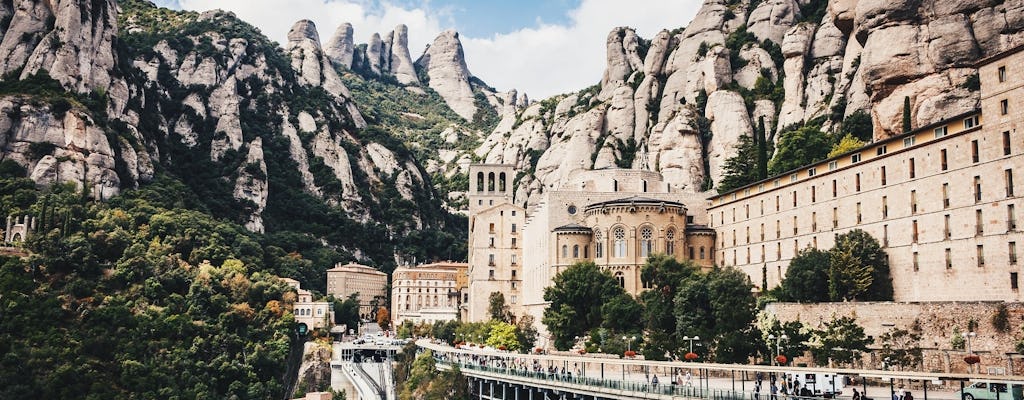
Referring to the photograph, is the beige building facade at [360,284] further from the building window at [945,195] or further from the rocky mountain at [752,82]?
the building window at [945,195]

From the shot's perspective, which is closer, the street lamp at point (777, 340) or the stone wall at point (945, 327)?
the stone wall at point (945, 327)

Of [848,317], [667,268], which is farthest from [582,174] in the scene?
[848,317]

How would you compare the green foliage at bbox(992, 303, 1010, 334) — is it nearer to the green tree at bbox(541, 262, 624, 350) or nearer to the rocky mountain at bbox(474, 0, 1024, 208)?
the rocky mountain at bbox(474, 0, 1024, 208)

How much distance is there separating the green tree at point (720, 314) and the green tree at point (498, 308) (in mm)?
36224

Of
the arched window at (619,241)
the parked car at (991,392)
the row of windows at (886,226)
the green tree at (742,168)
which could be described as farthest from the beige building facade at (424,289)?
the parked car at (991,392)

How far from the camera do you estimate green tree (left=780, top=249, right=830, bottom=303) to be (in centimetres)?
6166

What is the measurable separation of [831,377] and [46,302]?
7317cm

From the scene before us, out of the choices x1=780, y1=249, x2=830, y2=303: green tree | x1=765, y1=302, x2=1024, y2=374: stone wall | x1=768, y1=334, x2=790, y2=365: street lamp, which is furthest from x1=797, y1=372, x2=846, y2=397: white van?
x1=780, y1=249, x2=830, y2=303: green tree

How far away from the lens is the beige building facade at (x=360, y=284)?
500 feet

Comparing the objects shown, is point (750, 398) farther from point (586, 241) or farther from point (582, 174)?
point (582, 174)

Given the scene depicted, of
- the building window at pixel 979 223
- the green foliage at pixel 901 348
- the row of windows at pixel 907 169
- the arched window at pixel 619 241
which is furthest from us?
the arched window at pixel 619 241

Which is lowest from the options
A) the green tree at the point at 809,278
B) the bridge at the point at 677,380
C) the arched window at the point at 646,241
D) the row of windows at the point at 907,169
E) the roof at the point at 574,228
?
the bridge at the point at 677,380

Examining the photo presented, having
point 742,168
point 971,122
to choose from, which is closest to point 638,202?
point 742,168

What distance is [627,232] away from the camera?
82875 mm
